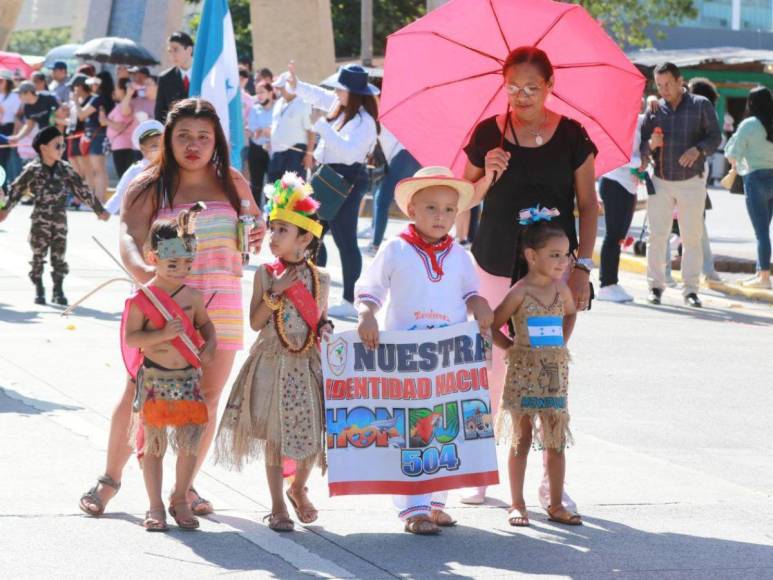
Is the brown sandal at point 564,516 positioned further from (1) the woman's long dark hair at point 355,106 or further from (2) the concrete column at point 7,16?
(2) the concrete column at point 7,16

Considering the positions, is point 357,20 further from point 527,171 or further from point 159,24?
point 527,171

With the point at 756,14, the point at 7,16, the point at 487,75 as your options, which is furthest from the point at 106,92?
the point at 756,14

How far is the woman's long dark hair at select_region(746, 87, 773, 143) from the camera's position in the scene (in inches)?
602

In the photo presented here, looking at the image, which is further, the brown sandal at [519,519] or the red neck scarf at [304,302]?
the brown sandal at [519,519]

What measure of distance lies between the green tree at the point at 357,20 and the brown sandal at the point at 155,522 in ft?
147


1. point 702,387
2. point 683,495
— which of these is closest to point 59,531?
point 683,495

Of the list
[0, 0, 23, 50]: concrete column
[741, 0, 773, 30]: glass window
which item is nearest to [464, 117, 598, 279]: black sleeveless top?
[0, 0, 23, 50]: concrete column

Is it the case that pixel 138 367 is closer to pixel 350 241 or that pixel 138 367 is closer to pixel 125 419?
pixel 125 419

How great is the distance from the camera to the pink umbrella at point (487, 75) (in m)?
6.88

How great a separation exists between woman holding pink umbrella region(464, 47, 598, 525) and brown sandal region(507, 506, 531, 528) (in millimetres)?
185

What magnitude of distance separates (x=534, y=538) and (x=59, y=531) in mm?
1882

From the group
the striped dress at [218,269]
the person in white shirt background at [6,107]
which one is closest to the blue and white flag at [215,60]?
the striped dress at [218,269]

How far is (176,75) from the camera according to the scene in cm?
1359

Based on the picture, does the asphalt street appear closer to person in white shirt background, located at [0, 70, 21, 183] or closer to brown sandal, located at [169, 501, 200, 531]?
brown sandal, located at [169, 501, 200, 531]
